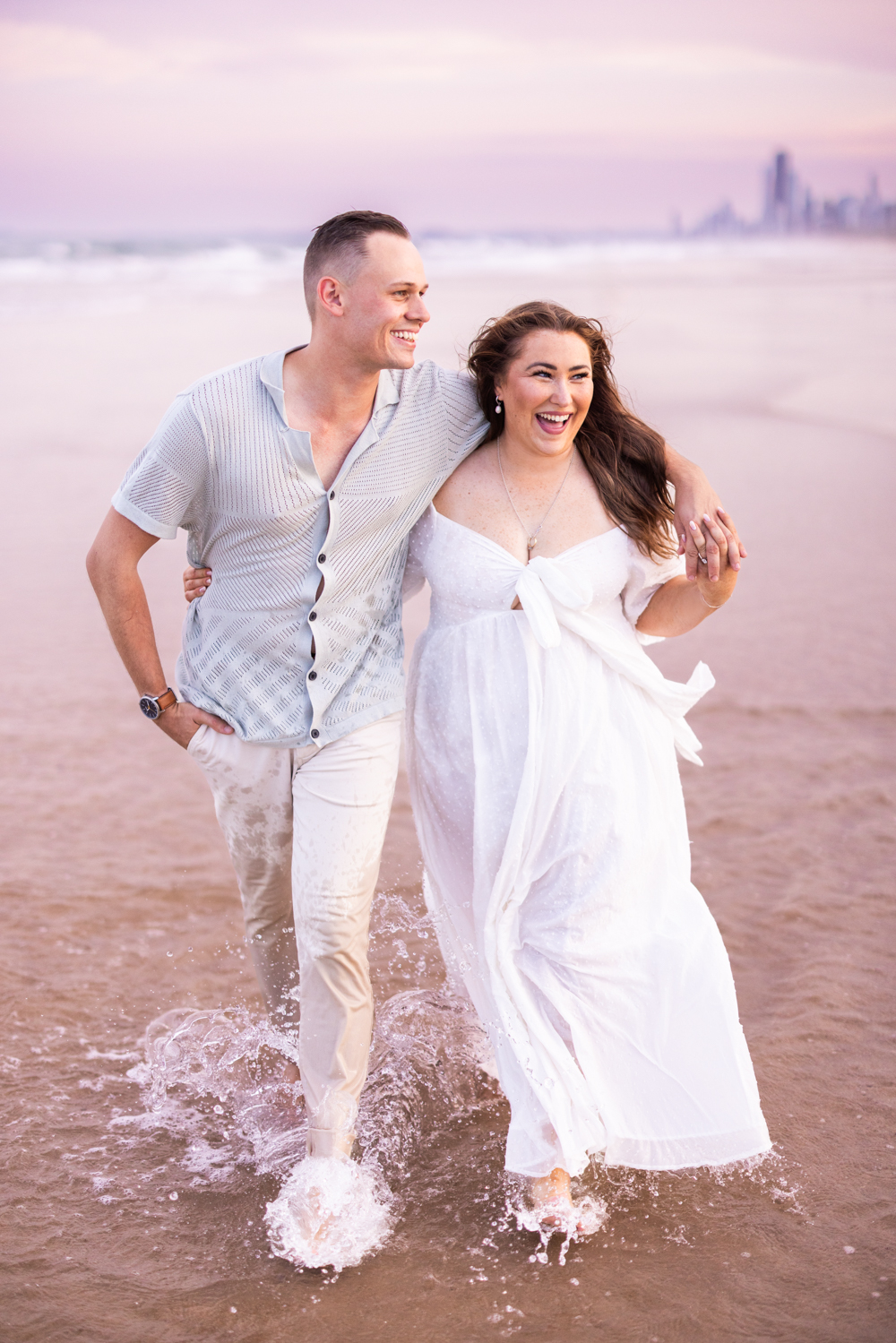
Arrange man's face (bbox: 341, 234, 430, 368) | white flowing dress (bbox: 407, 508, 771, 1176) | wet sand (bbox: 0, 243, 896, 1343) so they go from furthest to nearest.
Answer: white flowing dress (bbox: 407, 508, 771, 1176)
man's face (bbox: 341, 234, 430, 368)
wet sand (bbox: 0, 243, 896, 1343)

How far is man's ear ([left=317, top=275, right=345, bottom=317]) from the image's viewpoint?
3.19 metres

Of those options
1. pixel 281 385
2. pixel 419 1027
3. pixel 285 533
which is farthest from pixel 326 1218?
pixel 281 385

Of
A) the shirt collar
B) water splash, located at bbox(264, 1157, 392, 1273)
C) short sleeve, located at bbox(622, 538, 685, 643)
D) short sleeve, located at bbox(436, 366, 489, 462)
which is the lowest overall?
water splash, located at bbox(264, 1157, 392, 1273)

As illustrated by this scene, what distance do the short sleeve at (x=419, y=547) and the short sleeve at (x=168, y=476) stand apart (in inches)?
23.6

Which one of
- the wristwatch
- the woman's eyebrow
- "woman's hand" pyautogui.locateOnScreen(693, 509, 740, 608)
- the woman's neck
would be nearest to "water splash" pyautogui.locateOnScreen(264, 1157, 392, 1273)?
the wristwatch

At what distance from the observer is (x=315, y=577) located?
10.7 ft

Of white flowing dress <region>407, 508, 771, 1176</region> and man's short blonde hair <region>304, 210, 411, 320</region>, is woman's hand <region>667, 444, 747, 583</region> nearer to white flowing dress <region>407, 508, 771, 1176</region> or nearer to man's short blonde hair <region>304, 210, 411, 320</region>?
white flowing dress <region>407, 508, 771, 1176</region>

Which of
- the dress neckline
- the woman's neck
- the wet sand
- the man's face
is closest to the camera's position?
the wet sand

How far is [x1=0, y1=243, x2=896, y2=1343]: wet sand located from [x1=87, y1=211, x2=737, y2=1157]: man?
431mm

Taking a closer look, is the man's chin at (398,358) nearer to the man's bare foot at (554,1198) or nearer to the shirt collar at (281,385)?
the shirt collar at (281,385)

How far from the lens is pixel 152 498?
10.6ft

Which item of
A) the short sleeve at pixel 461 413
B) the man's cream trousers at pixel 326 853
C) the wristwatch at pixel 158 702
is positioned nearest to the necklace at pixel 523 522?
the short sleeve at pixel 461 413

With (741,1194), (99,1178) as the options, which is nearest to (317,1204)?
(99,1178)

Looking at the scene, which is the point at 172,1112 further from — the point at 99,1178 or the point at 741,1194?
the point at 741,1194
